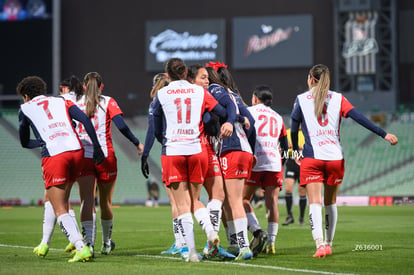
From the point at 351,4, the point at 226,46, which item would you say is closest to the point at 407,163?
the point at 351,4

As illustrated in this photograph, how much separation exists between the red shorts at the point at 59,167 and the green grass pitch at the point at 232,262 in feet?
3.10

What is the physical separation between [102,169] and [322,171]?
279 cm

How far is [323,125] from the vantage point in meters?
10.4

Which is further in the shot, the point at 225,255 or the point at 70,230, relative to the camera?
the point at 225,255

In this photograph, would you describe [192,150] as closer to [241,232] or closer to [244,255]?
[241,232]

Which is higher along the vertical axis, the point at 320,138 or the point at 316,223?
the point at 320,138

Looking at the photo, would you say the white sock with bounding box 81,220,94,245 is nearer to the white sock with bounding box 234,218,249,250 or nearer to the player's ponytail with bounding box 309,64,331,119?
the white sock with bounding box 234,218,249,250

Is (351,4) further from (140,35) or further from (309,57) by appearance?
(140,35)

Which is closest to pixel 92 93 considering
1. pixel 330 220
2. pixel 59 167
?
pixel 59 167

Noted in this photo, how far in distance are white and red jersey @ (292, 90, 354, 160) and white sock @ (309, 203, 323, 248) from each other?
0.64 meters

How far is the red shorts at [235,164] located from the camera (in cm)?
1002

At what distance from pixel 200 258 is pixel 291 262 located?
1046 millimetres

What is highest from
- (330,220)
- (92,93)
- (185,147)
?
(92,93)

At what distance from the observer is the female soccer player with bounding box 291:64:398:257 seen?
10.4 meters
